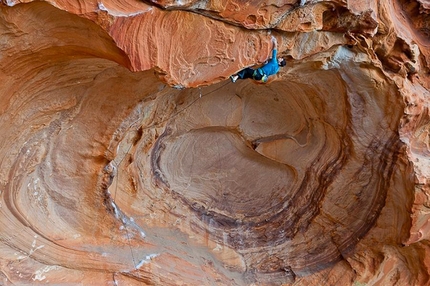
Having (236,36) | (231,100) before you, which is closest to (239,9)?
(236,36)

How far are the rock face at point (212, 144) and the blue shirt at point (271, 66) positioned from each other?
0.05m

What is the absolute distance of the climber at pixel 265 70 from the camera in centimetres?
191

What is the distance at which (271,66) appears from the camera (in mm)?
1918

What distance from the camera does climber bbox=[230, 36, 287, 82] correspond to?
1906 mm

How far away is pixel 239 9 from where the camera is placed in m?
1.71

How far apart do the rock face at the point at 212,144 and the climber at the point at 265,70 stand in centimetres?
4

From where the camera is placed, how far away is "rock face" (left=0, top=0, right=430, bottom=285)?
1.72 metres

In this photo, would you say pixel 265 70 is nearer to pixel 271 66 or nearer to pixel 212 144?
pixel 271 66

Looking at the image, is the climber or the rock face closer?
the rock face

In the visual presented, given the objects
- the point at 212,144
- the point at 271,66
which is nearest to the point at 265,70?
the point at 271,66

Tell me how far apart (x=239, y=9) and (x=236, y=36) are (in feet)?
0.42

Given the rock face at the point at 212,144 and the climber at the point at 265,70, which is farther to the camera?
the climber at the point at 265,70

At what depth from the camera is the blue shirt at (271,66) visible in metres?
1.90

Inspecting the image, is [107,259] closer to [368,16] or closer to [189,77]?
[189,77]
